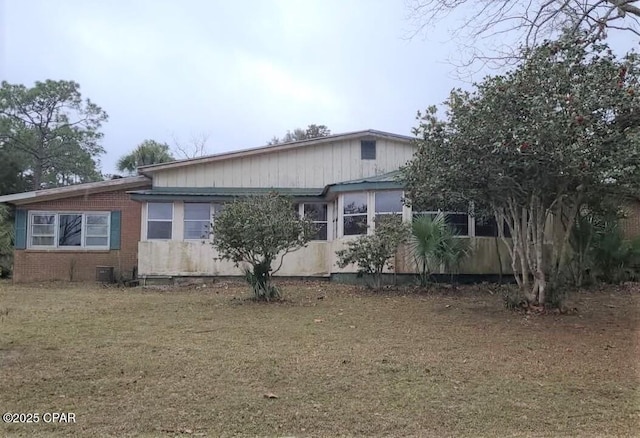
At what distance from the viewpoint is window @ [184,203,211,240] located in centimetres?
1759

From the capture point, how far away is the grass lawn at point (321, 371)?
471 cm

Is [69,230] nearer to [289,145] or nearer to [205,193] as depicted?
[205,193]

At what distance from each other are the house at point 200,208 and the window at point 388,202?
0.09ft

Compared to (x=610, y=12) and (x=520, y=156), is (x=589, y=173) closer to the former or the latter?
(x=520, y=156)

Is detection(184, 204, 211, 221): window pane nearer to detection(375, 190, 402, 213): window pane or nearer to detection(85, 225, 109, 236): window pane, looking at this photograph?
detection(85, 225, 109, 236): window pane

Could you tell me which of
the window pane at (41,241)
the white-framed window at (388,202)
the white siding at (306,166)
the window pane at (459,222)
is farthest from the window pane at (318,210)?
the window pane at (41,241)

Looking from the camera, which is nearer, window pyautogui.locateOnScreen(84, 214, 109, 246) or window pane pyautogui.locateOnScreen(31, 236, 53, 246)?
window pane pyautogui.locateOnScreen(31, 236, 53, 246)

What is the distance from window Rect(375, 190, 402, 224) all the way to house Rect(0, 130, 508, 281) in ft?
0.09

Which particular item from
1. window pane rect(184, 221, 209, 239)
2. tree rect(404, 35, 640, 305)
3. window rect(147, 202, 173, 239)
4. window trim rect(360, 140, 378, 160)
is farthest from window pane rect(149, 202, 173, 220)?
tree rect(404, 35, 640, 305)

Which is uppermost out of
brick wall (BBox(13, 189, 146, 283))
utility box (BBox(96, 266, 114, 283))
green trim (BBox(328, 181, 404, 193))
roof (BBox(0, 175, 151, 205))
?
roof (BBox(0, 175, 151, 205))

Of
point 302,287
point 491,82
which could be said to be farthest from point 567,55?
point 302,287

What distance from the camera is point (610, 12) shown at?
12.0 m

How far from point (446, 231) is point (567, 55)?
6.11 meters

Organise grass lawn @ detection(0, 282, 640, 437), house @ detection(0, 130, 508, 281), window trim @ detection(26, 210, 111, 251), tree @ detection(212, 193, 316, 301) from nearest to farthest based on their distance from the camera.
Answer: grass lawn @ detection(0, 282, 640, 437) → tree @ detection(212, 193, 316, 301) → house @ detection(0, 130, 508, 281) → window trim @ detection(26, 210, 111, 251)
